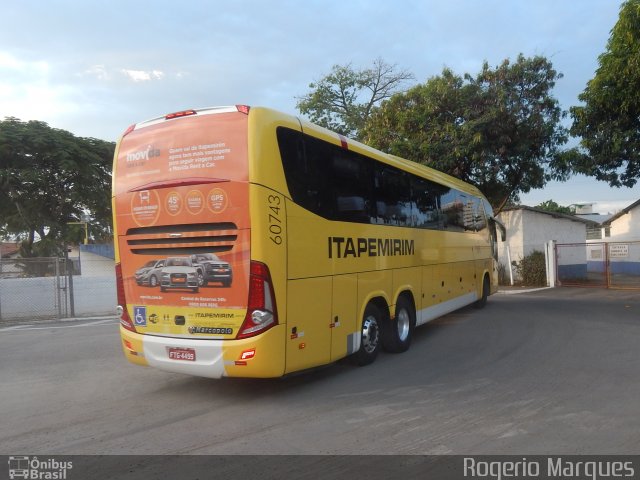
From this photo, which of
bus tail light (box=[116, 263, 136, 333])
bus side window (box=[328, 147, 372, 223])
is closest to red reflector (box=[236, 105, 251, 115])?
bus side window (box=[328, 147, 372, 223])

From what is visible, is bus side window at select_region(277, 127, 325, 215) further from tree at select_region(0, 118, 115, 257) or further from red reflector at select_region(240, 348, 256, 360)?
tree at select_region(0, 118, 115, 257)

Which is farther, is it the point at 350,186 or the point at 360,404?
the point at 350,186

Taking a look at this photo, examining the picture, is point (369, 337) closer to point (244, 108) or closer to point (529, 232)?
point (244, 108)

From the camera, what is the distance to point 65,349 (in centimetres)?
954

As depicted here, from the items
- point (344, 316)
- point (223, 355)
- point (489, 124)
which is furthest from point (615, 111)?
point (223, 355)

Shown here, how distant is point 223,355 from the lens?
18.1 ft

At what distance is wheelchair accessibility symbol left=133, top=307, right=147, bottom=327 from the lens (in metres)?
6.10

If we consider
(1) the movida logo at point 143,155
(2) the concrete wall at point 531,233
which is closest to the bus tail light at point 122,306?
(1) the movida logo at point 143,155

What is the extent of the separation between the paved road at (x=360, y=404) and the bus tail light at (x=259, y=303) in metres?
0.93

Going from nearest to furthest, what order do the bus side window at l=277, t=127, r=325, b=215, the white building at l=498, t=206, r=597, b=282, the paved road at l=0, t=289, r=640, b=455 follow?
the paved road at l=0, t=289, r=640, b=455
the bus side window at l=277, t=127, r=325, b=215
the white building at l=498, t=206, r=597, b=282

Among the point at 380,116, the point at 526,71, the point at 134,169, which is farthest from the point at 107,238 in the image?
the point at 134,169

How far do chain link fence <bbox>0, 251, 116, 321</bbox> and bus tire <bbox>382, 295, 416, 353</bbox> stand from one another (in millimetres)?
10935

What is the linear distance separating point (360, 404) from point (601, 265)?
95.0 ft
